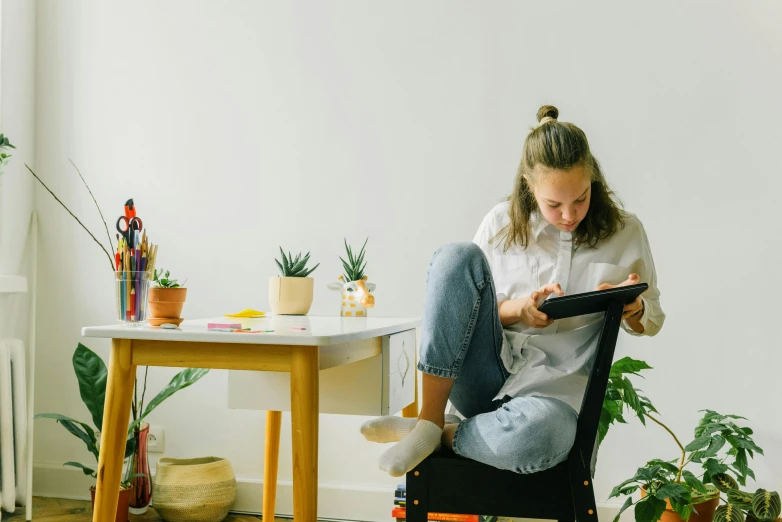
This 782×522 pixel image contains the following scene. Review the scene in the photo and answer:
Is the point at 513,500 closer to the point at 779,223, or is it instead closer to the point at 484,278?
the point at 484,278

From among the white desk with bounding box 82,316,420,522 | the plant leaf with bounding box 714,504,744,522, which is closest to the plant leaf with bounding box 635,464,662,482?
the plant leaf with bounding box 714,504,744,522

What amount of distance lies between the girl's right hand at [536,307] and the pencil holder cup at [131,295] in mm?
759

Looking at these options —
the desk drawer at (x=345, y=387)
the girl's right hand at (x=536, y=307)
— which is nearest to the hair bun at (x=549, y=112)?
the girl's right hand at (x=536, y=307)

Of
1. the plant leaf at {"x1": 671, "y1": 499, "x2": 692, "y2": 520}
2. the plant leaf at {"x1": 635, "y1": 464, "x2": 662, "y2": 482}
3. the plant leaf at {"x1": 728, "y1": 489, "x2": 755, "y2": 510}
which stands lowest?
the plant leaf at {"x1": 728, "y1": 489, "x2": 755, "y2": 510}

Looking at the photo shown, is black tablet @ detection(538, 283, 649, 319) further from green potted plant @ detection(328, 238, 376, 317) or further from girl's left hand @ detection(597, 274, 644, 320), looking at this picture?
green potted plant @ detection(328, 238, 376, 317)

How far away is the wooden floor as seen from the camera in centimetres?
247

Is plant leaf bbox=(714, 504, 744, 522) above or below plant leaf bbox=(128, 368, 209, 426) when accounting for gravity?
below

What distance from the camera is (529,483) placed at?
1307 mm

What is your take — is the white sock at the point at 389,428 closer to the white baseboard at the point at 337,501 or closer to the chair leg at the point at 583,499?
the chair leg at the point at 583,499

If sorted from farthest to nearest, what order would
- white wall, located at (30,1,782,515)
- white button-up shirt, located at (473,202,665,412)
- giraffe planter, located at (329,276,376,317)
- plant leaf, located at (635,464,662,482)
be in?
white wall, located at (30,1,782,515) → giraffe planter, located at (329,276,376,317) → plant leaf, located at (635,464,662,482) → white button-up shirt, located at (473,202,665,412)

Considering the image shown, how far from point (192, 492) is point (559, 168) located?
63.9 inches

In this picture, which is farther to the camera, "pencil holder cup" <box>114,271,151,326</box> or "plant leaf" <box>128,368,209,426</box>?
"plant leaf" <box>128,368,209,426</box>

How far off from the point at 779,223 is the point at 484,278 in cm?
141

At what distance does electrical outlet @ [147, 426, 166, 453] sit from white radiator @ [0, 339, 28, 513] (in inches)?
15.6
